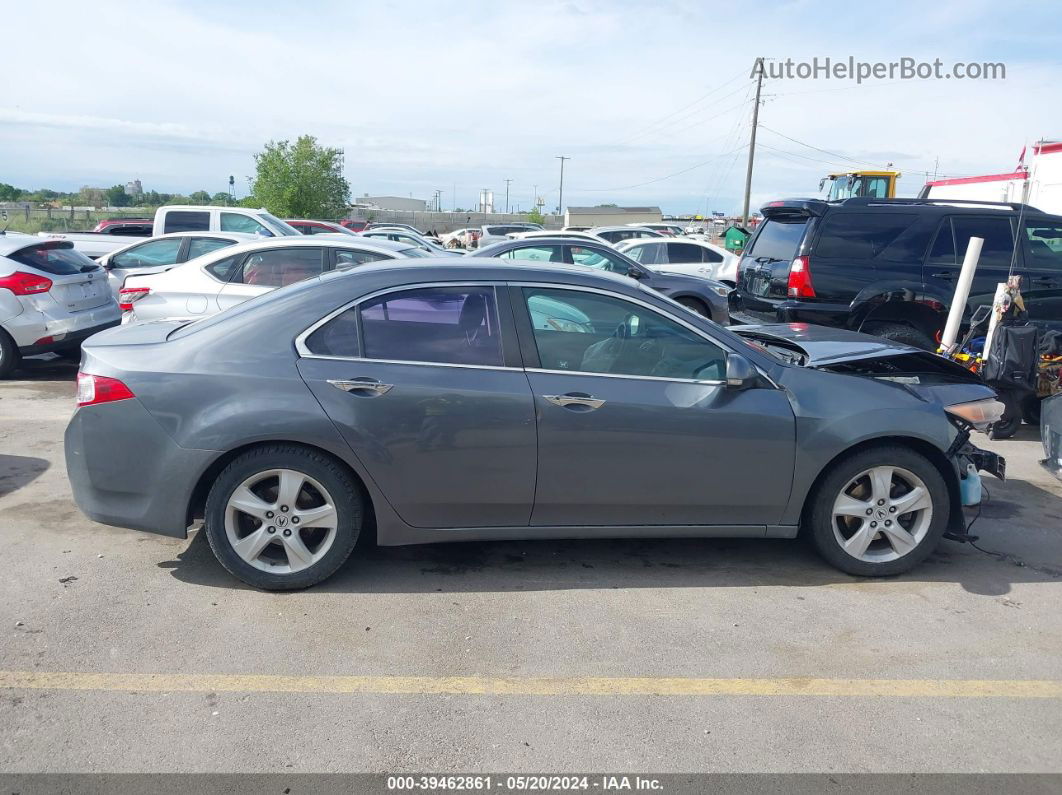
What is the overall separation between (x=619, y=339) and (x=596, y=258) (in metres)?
8.63

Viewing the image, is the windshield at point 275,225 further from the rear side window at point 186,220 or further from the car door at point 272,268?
the car door at point 272,268

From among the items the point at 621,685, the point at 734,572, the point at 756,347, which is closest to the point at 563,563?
the point at 734,572

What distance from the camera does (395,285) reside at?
4.46 metres

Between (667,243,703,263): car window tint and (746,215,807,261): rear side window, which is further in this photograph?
(667,243,703,263): car window tint

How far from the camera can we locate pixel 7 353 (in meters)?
9.75

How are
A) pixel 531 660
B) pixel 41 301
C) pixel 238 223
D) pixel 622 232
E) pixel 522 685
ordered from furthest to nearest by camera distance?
pixel 622 232 → pixel 238 223 → pixel 41 301 → pixel 531 660 → pixel 522 685

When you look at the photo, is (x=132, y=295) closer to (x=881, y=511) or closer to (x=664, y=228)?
(x=881, y=511)

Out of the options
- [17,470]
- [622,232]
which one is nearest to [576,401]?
[17,470]

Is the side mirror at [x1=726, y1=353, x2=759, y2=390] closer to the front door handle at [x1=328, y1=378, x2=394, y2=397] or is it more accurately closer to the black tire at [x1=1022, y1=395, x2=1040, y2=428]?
the front door handle at [x1=328, y1=378, x2=394, y2=397]

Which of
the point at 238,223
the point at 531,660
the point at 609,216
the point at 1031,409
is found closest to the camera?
the point at 531,660

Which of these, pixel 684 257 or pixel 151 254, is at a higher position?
pixel 684 257

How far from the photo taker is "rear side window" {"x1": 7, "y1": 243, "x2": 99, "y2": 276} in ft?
32.6

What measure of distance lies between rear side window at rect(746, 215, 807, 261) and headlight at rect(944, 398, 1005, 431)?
4442mm

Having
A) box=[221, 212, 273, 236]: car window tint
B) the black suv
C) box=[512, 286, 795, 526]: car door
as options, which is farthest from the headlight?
box=[221, 212, 273, 236]: car window tint
